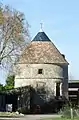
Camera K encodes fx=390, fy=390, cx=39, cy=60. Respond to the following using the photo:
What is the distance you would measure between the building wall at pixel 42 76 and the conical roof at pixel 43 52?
38.7 inches

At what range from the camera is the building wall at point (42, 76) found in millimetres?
72562

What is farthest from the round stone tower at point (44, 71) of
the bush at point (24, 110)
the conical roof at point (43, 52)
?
the bush at point (24, 110)

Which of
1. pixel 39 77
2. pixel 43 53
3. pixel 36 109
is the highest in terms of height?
pixel 43 53

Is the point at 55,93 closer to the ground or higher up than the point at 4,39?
closer to the ground

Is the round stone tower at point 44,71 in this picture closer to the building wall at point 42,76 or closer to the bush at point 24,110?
the building wall at point 42,76

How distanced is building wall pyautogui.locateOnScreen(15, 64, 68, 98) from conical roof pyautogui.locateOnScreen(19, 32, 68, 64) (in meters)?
0.98

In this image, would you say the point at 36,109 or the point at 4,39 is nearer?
the point at 4,39

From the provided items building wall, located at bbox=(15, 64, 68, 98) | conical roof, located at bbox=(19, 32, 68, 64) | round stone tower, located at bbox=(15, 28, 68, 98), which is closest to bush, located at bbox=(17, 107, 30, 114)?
round stone tower, located at bbox=(15, 28, 68, 98)

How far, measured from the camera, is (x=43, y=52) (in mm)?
74688

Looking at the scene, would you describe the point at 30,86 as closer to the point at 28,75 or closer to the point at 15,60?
the point at 28,75

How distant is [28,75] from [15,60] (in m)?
16.4

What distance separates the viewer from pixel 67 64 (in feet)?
248

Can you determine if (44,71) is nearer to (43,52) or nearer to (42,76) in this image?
(42,76)

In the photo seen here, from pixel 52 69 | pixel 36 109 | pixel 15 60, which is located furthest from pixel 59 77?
pixel 15 60
